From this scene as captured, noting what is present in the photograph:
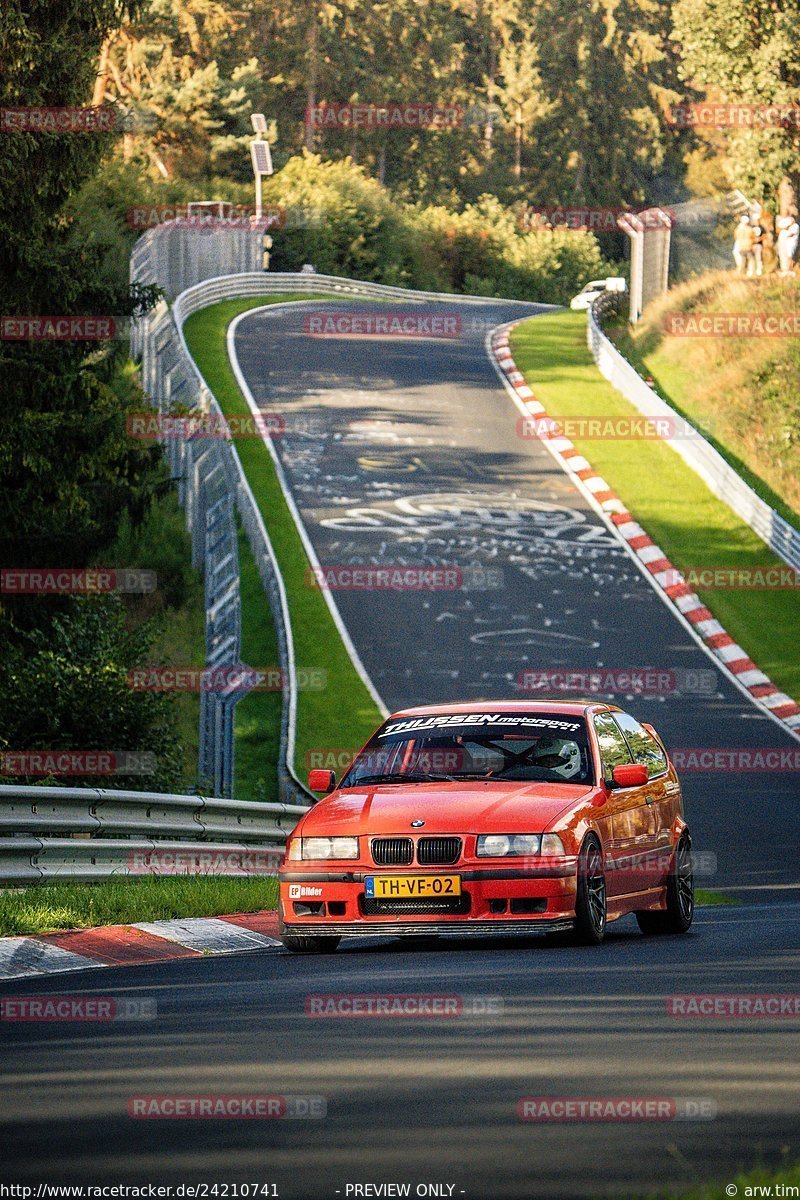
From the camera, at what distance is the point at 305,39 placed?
10644 centimetres

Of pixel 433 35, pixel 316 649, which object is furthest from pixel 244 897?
pixel 433 35

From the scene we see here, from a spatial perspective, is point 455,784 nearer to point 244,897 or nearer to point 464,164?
point 244,897

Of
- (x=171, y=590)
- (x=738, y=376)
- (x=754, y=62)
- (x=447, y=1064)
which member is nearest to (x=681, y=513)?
(x=738, y=376)

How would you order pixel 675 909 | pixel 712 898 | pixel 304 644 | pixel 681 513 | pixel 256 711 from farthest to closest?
→ pixel 681 513 → pixel 304 644 → pixel 256 711 → pixel 712 898 → pixel 675 909

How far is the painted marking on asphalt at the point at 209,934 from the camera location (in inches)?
430

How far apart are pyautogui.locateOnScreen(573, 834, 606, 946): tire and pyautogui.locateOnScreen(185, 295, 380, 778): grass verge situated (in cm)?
1210

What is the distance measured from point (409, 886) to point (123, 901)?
6.74 ft

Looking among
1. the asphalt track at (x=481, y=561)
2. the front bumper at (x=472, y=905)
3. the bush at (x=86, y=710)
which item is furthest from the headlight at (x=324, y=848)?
the bush at (x=86, y=710)

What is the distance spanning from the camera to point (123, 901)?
11.6 m

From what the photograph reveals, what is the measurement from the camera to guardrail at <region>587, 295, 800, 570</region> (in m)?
33.3

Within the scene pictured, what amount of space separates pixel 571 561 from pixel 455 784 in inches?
877

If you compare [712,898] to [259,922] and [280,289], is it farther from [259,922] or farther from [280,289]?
[280,289]

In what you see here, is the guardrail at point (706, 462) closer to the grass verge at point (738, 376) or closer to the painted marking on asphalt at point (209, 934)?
the grass verge at point (738, 376)

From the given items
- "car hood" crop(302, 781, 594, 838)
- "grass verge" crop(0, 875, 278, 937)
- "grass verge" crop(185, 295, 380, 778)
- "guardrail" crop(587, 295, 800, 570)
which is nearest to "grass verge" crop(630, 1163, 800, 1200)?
"car hood" crop(302, 781, 594, 838)
